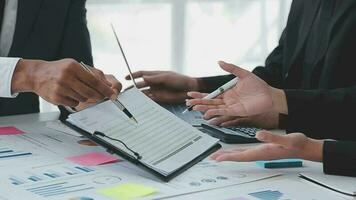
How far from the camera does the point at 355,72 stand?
1703 millimetres

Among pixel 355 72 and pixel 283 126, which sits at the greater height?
pixel 355 72

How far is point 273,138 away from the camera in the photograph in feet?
3.94

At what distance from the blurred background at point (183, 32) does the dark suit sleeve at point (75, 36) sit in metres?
1.21

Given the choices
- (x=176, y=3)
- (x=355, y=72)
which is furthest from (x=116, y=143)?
(x=176, y=3)

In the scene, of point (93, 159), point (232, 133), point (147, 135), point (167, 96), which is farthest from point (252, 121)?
point (93, 159)

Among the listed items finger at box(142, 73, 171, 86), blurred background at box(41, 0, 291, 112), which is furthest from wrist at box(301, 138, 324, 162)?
blurred background at box(41, 0, 291, 112)

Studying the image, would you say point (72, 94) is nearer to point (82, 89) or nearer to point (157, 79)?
point (82, 89)

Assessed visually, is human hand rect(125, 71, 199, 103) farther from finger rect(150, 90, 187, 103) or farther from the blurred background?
the blurred background

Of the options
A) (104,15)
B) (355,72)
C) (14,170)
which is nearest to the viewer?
(14,170)

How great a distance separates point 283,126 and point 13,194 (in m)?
0.81

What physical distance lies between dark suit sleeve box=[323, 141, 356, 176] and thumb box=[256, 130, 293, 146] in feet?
0.27

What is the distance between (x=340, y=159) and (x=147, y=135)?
0.42 metres

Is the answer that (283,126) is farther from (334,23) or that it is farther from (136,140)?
(136,140)

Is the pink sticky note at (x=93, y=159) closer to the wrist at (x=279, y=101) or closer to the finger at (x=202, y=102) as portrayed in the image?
the finger at (x=202, y=102)
